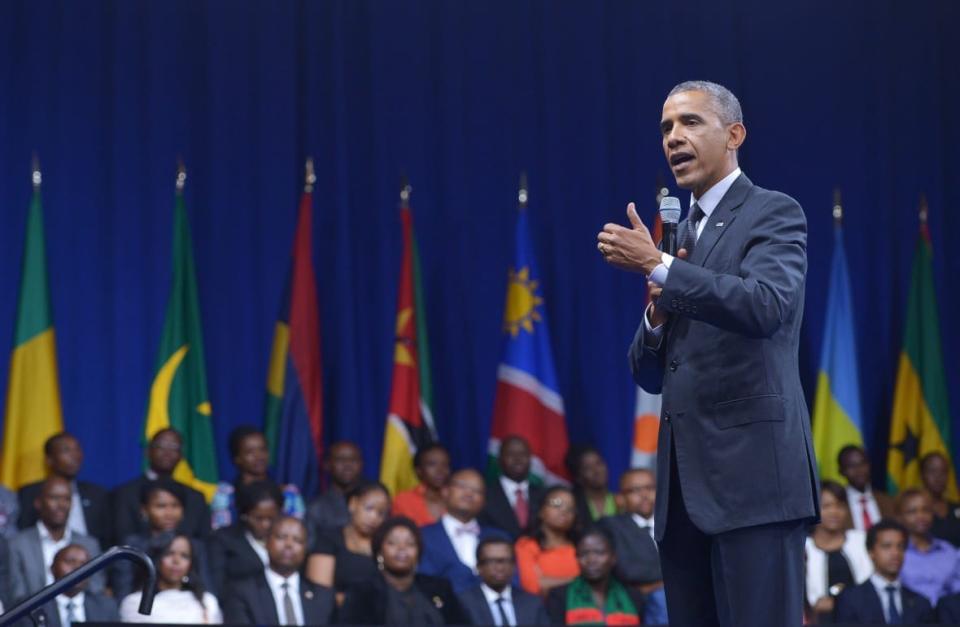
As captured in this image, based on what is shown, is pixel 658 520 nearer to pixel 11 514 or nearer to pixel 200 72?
pixel 11 514

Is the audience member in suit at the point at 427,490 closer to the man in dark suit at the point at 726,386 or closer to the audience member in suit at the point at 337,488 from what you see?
the audience member in suit at the point at 337,488

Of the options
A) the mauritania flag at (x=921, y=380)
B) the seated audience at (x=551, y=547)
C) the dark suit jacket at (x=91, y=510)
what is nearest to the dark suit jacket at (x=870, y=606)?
the seated audience at (x=551, y=547)

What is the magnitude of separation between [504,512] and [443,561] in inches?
30.6

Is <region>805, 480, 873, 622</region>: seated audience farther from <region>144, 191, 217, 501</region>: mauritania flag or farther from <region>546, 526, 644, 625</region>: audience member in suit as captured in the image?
<region>144, 191, 217, 501</region>: mauritania flag

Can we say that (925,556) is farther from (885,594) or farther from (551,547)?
(551,547)

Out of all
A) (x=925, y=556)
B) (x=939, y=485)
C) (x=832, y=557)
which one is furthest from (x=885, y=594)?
(x=939, y=485)

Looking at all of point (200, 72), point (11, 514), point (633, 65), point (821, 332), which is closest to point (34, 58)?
point (200, 72)

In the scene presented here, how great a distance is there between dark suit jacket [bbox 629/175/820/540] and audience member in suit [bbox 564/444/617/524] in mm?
5026

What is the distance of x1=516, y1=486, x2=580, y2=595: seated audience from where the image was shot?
270 inches

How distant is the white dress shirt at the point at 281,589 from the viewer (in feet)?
20.5

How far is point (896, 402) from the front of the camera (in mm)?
8789

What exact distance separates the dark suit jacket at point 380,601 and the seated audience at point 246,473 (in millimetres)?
1087

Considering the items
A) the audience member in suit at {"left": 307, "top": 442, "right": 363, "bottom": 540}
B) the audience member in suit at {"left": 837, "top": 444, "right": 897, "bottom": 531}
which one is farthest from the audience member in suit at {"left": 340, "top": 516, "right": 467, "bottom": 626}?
the audience member in suit at {"left": 837, "top": 444, "right": 897, "bottom": 531}

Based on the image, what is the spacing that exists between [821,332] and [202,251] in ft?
12.6
